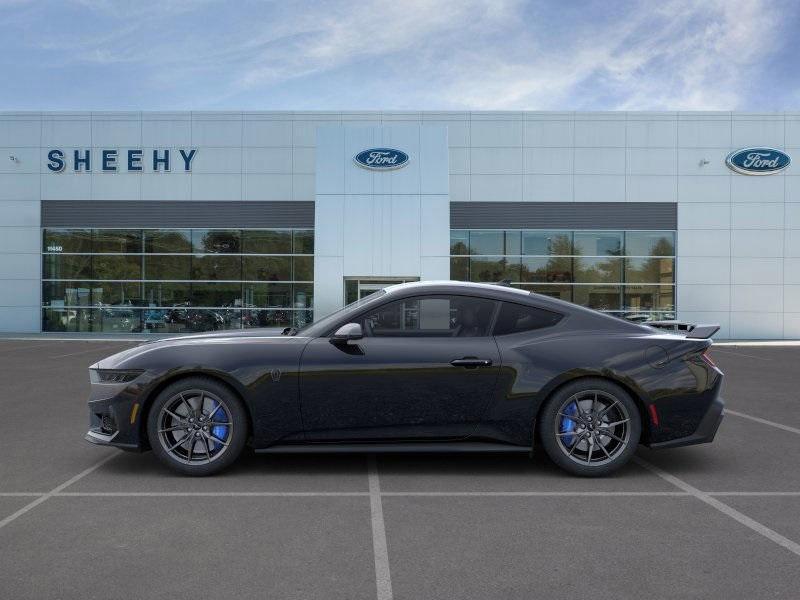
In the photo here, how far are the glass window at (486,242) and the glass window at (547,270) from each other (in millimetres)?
1111

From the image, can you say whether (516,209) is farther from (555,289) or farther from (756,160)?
(756,160)

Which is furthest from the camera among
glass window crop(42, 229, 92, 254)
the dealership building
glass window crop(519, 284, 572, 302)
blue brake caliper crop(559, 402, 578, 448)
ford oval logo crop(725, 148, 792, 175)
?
glass window crop(42, 229, 92, 254)

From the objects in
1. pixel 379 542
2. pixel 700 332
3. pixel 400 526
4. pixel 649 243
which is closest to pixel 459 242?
pixel 649 243

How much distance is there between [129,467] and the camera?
490 centimetres

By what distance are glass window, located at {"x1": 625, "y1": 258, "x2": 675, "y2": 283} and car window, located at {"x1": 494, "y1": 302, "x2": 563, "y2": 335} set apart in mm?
21415

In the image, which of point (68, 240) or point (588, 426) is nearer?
point (588, 426)

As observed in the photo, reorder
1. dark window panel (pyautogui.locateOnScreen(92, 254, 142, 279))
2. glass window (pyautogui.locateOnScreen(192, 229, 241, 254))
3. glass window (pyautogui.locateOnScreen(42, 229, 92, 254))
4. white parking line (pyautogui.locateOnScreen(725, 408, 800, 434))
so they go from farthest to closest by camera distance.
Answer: glass window (pyautogui.locateOnScreen(42, 229, 92, 254)) → dark window panel (pyautogui.locateOnScreen(92, 254, 142, 279)) → glass window (pyautogui.locateOnScreen(192, 229, 241, 254)) → white parking line (pyautogui.locateOnScreen(725, 408, 800, 434))

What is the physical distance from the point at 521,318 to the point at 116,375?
3054 millimetres

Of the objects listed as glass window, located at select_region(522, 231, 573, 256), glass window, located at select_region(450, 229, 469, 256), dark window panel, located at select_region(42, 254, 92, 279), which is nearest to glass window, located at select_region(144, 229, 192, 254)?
dark window panel, located at select_region(42, 254, 92, 279)

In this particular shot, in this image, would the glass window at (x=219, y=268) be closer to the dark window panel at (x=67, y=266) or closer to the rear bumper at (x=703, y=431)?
the dark window panel at (x=67, y=266)

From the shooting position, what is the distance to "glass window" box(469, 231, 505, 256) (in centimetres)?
2467

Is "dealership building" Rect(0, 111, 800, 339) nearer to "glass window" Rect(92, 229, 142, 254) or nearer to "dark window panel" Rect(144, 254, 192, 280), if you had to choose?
"dark window panel" Rect(144, 254, 192, 280)

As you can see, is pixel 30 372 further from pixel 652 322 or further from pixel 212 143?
pixel 212 143

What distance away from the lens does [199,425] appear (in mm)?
4586
